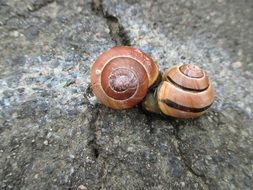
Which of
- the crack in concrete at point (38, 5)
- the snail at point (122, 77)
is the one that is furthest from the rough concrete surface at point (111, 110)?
the snail at point (122, 77)

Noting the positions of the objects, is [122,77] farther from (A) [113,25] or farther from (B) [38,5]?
(B) [38,5]

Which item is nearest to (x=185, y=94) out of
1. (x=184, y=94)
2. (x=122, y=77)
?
(x=184, y=94)

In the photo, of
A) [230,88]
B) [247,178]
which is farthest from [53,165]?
[230,88]

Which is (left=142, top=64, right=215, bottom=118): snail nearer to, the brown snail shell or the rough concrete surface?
the brown snail shell

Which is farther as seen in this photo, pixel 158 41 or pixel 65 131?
pixel 158 41

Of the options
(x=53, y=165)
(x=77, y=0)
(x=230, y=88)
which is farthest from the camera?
(x=77, y=0)

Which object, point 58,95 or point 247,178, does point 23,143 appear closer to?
point 58,95

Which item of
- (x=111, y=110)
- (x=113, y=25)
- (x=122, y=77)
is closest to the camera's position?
(x=122, y=77)
